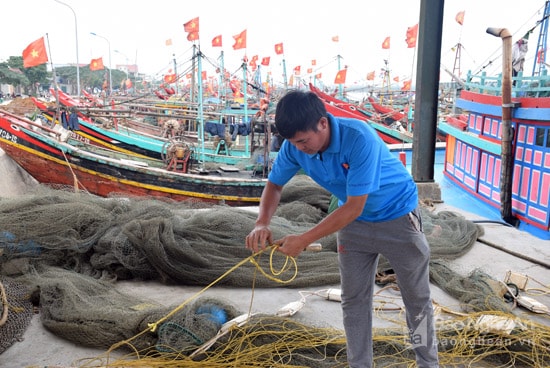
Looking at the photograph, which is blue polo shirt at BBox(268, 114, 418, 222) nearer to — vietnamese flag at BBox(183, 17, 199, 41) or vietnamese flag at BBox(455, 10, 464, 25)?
vietnamese flag at BBox(183, 17, 199, 41)

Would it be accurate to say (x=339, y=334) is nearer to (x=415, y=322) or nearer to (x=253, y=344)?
(x=253, y=344)

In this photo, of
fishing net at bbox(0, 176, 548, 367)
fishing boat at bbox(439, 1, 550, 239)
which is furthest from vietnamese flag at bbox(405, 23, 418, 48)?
fishing net at bbox(0, 176, 548, 367)

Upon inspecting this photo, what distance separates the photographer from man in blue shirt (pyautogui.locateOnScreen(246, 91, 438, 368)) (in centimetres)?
179

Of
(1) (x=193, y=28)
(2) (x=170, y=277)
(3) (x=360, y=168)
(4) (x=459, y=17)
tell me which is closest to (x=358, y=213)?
(3) (x=360, y=168)

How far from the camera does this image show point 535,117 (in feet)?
22.9

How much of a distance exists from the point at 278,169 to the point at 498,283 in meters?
2.19

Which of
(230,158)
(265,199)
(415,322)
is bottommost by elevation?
(230,158)

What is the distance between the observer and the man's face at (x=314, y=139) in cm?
177

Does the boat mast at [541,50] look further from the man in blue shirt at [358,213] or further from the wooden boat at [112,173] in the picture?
the man in blue shirt at [358,213]

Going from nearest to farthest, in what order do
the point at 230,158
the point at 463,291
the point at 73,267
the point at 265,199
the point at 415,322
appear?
1. the point at 415,322
2. the point at 265,199
3. the point at 463,291
4. the point at 73,267
5. the point at 230,158

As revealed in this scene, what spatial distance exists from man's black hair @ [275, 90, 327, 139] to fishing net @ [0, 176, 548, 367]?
2.98 ft

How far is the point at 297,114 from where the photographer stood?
68.2 inches

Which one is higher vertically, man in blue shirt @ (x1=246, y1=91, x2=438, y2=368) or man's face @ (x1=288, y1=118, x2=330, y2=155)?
man's face @ (x1=288, y1=118, x2=330, y2=155)

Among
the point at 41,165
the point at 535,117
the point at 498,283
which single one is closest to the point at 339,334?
the point at 498,283
